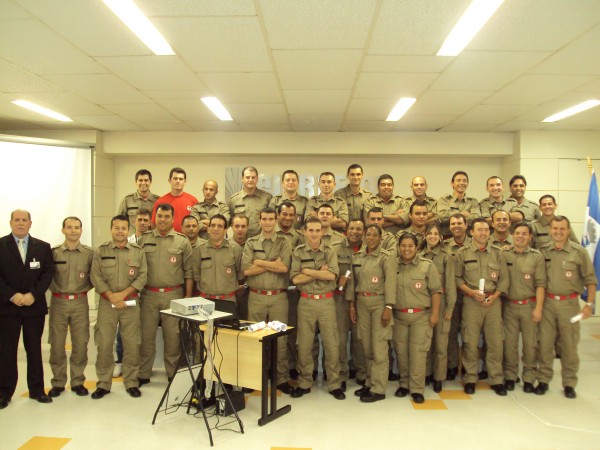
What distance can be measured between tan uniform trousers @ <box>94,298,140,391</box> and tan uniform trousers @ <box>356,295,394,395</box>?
86.3 inches

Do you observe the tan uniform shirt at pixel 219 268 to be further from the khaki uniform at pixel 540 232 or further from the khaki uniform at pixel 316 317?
the khaki uniform at pixel 540 232

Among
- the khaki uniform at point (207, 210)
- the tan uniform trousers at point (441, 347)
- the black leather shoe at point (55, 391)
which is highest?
the khaki uniform at point (207, 210)

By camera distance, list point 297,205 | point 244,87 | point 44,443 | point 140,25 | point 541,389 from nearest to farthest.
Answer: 1. point 44,443
2. point 140,25
3. point 541,389
4. point 244,87
5. point 297,205

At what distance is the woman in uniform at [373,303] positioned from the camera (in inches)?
167

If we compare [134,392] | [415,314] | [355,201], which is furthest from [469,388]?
[134,392]

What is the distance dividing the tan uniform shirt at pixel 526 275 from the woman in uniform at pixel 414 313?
871mm

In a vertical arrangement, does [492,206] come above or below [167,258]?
above

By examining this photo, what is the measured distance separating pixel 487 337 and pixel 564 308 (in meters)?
0.78

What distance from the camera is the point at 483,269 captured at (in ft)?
14.9

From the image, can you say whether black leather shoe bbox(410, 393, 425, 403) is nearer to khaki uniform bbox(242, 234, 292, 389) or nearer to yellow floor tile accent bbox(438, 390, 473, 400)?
yellow floor tile accent bbox(438, 390, 473, 400)

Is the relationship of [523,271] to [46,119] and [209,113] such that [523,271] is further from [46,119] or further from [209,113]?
[46,119]

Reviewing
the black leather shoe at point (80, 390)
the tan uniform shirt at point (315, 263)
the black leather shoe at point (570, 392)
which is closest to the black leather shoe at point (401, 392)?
the tan uniform shirt at point (315, 263)

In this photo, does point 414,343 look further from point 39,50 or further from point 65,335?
point 39,50

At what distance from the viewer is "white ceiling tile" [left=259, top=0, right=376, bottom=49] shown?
3.19 metres
